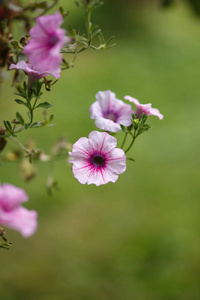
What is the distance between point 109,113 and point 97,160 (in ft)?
0.49

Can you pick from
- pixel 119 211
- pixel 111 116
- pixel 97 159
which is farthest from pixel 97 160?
pixel 119 211

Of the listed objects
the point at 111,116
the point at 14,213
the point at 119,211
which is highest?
the point at 119,211

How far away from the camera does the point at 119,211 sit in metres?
2.50

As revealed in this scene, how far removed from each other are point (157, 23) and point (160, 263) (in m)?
3.64

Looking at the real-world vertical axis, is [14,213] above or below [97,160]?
below

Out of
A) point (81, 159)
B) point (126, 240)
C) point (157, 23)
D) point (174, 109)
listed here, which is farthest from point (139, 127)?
point (157, 23)

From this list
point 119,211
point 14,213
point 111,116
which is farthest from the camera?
point 119,211

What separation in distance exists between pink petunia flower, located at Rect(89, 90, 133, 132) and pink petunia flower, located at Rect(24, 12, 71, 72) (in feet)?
0.55

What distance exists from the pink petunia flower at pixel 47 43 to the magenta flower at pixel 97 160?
0.45 feet

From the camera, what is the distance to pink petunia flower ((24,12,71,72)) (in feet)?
1.82

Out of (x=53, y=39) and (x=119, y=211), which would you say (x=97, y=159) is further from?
(x=119, y=211)

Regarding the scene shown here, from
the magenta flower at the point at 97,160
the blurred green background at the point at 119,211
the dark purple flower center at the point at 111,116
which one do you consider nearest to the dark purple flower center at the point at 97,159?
the magenta flower at the point at 97,160

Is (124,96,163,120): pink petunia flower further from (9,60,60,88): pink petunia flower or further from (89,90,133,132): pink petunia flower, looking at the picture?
(9,60,60,88): pink petunia flower

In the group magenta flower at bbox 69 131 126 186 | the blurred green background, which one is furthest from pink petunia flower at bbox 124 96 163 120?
the blurred green background
